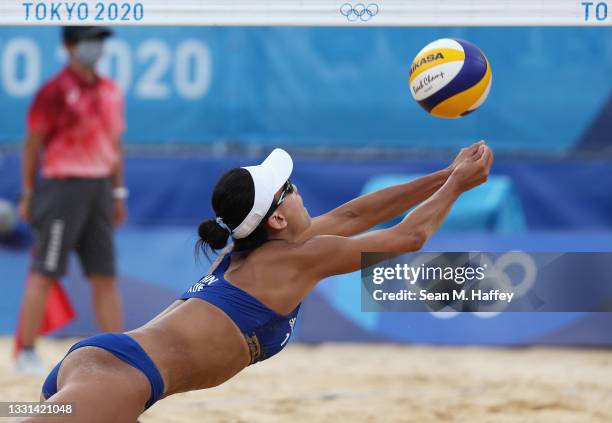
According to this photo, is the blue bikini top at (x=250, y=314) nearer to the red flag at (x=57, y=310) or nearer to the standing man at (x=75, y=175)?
the standing man at (x=75, y=175)

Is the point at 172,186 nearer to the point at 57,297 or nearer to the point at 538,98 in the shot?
the point at 57,297

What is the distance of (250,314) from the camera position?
3.60 metres

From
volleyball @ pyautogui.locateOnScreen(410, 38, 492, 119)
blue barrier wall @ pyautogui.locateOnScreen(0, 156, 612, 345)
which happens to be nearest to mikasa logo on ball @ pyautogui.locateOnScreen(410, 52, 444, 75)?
volleyball @ pyautogui.locateOnScreen(410, 38, 492, 119)

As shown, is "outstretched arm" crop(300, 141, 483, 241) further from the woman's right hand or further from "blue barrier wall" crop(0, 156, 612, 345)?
"blue barrier wall" crop(0, 156, 612, 345)

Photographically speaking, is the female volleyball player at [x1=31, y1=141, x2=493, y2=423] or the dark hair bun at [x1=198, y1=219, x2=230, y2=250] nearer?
the female volleyball player at [x1=31, y1=141, x2=493, y2=423]

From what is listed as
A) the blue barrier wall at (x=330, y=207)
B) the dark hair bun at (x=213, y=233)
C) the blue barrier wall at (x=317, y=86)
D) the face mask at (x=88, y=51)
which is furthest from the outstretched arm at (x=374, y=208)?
the blue barrier wall at (x=317, y=86)

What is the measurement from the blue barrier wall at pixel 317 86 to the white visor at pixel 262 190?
3724 mm

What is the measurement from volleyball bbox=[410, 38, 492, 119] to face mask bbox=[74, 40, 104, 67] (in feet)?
9.88

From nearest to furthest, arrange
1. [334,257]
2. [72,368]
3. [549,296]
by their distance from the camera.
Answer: [72,368], [334,257], [549,296]

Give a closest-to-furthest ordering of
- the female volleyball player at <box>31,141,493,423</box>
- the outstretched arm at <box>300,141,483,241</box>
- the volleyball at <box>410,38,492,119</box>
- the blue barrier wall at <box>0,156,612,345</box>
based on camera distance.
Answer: the female volleyball player at <box>31,141,493,423</box> → the volleyball at <box>410,38,492,119</box> → the outstretched arm at <box>300,141,483,241</box> → the blue barrier wall at <box>0,156,612,345</box>

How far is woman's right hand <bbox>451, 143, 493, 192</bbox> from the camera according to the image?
376 cm
